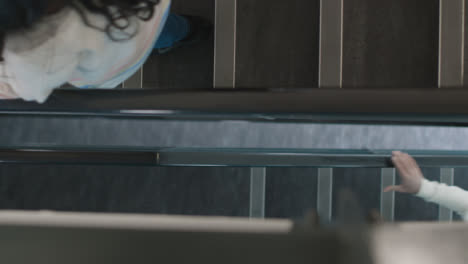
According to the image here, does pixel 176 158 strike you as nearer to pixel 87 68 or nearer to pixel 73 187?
pixel 87 68

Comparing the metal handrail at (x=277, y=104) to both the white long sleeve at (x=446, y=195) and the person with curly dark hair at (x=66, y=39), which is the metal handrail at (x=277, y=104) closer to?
the person with curly dark hair at (x=66, y=39)

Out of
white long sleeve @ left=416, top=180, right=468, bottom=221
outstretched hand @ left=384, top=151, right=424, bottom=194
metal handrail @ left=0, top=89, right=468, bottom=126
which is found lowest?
white long sleeve @ left=416, top=180, right=468, bottom=221

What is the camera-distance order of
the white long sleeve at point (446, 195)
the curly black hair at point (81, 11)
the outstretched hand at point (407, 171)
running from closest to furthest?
the curly black hair at point (81, 11) < the outstretched hand at point (407, 171) < the white long sleeve at point (446, 195)

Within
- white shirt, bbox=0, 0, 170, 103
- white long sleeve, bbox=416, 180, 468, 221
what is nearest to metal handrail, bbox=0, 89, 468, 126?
white shirt, bbox=0, 0, 170, 103

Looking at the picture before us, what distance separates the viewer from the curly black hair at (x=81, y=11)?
71 cm

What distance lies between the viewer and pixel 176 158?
48.0 inches

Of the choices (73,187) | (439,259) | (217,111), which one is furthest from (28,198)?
(439,259)

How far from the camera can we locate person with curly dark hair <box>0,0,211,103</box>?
756 millimetres

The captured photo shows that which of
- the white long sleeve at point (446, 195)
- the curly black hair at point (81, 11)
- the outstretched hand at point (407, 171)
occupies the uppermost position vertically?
the curly black hair at point (81, 11)

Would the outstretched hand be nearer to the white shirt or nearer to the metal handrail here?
the metal handrail

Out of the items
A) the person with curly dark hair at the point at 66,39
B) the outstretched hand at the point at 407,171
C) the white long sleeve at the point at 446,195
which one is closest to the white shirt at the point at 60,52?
the person with curly dark hair at the point at 66,39

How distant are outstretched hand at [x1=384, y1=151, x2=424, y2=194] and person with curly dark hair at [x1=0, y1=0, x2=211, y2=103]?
2.74 ft

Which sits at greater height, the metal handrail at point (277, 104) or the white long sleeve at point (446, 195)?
the metal handrail at point (277, 104)

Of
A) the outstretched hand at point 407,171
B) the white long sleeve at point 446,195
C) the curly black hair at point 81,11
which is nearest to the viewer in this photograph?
the curly black hair at point 81,11
